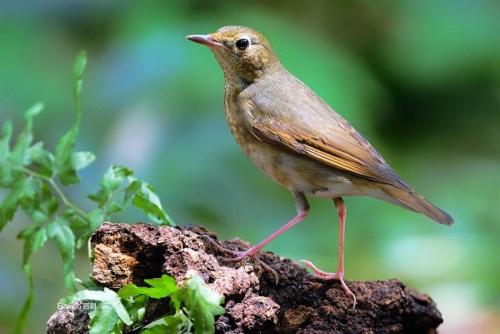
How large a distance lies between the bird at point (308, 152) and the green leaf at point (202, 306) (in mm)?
1072

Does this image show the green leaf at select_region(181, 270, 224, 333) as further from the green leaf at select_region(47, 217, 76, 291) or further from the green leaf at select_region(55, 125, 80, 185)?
the green leaf at select_region(55, 125, 80, 185)

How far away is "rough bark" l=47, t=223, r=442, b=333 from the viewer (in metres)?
2.32

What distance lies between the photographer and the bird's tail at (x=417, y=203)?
10.7 ft

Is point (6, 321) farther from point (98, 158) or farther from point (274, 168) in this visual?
point (274, 168)

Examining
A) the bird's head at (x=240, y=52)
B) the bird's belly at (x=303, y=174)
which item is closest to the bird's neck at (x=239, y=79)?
the bird's head at (x=240, y=52)

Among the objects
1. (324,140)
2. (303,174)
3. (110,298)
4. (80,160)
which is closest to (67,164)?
(80,160)

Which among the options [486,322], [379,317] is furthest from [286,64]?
[379,317]

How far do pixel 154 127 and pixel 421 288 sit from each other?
1910mm

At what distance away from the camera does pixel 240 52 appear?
3.59m

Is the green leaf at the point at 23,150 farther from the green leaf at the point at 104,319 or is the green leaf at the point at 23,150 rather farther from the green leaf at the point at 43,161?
the green leaf at the point at 104,319

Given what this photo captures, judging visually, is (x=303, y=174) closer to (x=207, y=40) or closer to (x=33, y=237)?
(x=207, y=40)

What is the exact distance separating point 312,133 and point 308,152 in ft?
0.30

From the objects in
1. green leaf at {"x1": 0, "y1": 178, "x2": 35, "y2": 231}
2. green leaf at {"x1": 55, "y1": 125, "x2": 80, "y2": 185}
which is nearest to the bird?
green leaf at {"x1": 55, "y1": 125, "x2": 80, "y2": 185}

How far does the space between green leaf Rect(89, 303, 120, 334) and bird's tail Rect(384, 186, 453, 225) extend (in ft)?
4.94
